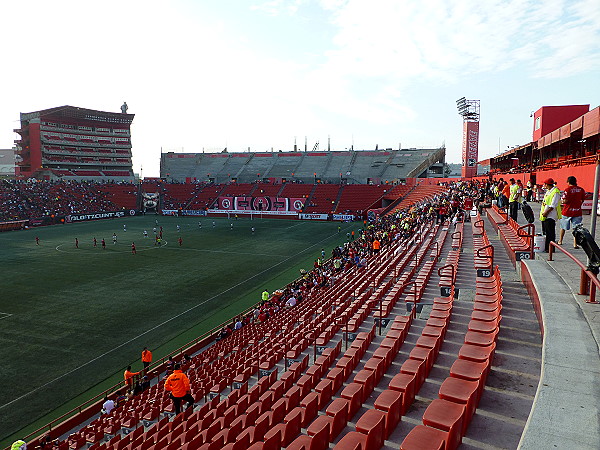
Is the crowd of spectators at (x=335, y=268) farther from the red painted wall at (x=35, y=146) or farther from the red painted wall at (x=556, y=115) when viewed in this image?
the red painted wall at (x=35, y=146)

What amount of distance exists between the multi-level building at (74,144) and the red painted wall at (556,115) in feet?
265

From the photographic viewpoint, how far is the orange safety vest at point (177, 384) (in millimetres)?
9461

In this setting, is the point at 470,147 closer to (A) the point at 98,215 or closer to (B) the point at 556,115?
(B) the point at 556,115

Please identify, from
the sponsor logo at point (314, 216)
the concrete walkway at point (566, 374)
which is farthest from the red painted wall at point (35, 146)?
the concrete walkway at point (566, 374)

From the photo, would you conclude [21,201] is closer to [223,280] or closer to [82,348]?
[223,280]

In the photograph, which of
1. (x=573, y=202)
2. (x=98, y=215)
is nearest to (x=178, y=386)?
(x=573, y=202)

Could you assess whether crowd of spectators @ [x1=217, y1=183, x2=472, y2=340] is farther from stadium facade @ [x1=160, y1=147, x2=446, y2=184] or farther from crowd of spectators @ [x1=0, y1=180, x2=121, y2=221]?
crowd of spectators @ [x1=0, y1=180, x2=121, y2=221]

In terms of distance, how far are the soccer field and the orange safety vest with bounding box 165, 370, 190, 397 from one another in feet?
19.4

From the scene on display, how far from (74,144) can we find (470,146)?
76.7 m

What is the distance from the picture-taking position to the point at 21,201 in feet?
199

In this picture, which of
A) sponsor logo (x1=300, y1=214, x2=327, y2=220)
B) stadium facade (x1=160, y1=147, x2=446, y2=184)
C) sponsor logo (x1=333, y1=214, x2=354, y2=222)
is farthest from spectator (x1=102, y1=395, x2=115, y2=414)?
stadium facade (x1=160, y1=147, x2=446, y2=184)

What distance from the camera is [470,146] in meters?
60.2

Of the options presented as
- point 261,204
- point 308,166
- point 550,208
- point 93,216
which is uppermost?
point 308,166

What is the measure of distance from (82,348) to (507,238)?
17.5 m
